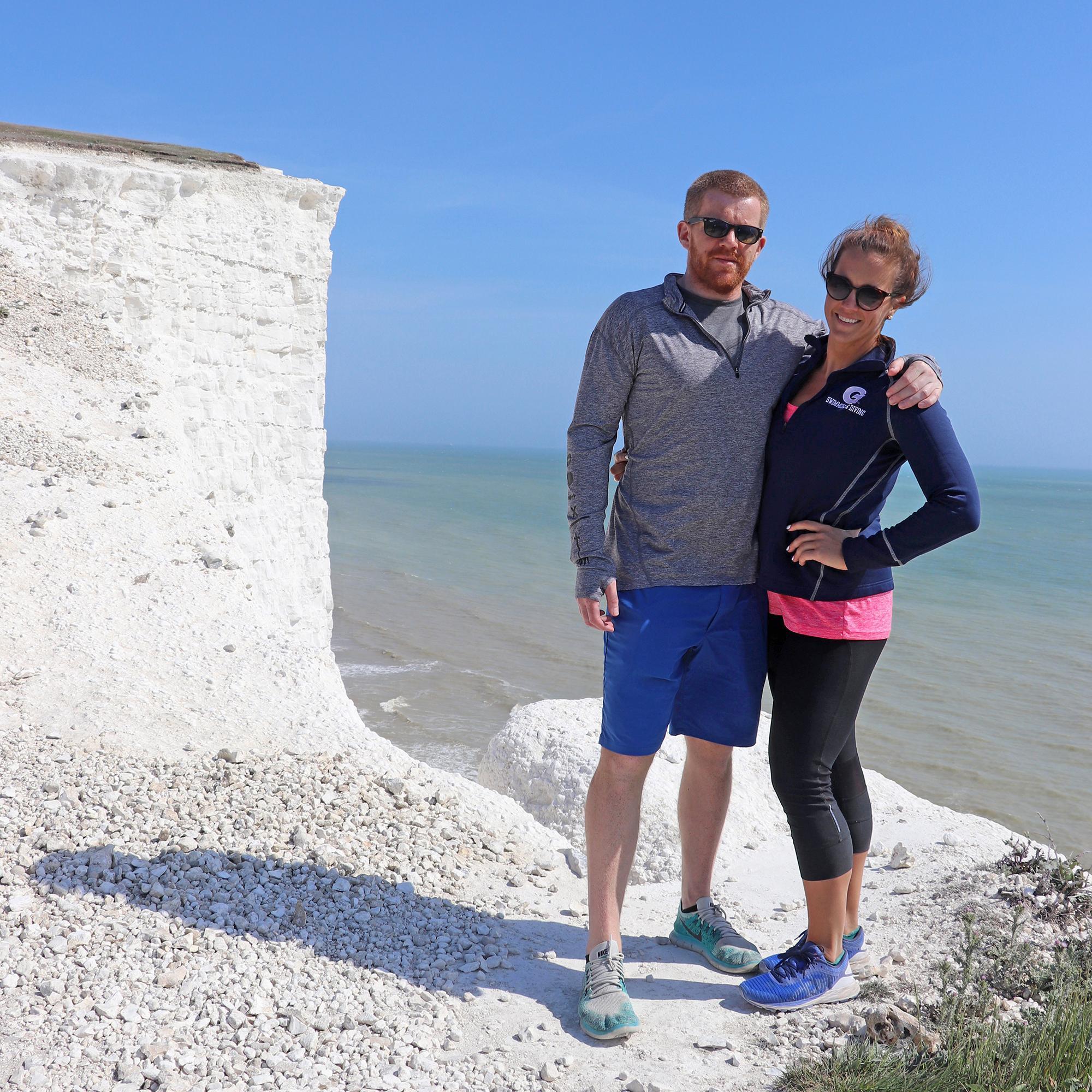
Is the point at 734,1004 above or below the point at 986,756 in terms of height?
above

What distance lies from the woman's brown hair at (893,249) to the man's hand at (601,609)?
124cm

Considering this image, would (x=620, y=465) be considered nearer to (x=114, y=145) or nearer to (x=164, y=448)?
(x=164, y=448)

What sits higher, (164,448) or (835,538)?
(835,538)

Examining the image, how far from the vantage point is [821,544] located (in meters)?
2.86

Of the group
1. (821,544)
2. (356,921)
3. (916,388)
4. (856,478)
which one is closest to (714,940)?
(356,921)

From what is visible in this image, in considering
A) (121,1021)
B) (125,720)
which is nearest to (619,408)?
(121,1021)

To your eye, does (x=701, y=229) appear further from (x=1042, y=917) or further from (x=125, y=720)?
(x=125, y=720)

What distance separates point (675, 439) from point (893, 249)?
2.94ft

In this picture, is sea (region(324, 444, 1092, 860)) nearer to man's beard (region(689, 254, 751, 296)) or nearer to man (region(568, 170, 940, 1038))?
man (region(568, 170, 940, 1038))

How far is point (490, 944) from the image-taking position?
132 inches

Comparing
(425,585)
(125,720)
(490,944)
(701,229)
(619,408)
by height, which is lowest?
(425,585)

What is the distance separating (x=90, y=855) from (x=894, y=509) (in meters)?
31.6

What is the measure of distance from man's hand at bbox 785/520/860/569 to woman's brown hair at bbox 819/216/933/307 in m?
0.77

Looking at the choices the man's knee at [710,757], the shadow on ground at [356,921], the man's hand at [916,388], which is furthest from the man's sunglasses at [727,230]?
the shadow on ground at [356,921]
